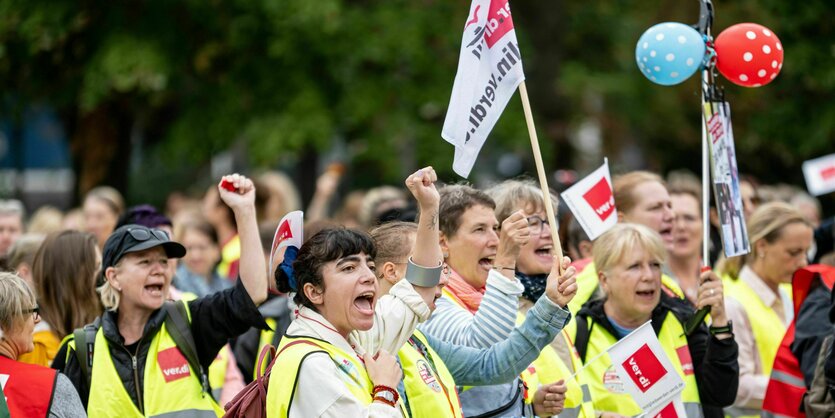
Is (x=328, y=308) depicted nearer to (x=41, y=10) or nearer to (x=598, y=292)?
(x=598, y=292)

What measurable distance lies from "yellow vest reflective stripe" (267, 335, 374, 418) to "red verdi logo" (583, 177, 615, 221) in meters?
2.64

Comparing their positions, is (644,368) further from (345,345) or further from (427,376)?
(345,345)

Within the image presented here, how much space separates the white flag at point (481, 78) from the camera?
538 cm

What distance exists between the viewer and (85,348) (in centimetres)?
551

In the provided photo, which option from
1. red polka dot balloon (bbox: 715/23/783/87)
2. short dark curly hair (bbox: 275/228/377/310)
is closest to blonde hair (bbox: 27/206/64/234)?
red polka dot balloon (bbox: 715/23/783/87)

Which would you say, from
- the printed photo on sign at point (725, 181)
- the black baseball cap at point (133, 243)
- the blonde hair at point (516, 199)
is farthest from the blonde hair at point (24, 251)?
the printed photo on sign at point (725, 181)

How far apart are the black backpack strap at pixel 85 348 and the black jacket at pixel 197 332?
3 cm

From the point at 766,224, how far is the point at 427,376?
3.37 m

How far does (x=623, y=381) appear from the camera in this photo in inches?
230

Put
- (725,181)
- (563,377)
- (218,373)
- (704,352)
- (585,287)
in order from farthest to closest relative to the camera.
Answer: (218,373) < (585,287) < (725,181) < (704,352) < (563,377)

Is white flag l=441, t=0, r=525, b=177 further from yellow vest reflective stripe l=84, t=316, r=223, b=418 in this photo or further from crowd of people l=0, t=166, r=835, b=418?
yellow vest reflective stripe l=84, t=316, r=223, b=418

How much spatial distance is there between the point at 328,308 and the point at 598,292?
2429mm

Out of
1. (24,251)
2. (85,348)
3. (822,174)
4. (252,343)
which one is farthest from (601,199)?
(822,174)

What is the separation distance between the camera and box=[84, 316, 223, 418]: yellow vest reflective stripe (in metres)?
5.40
